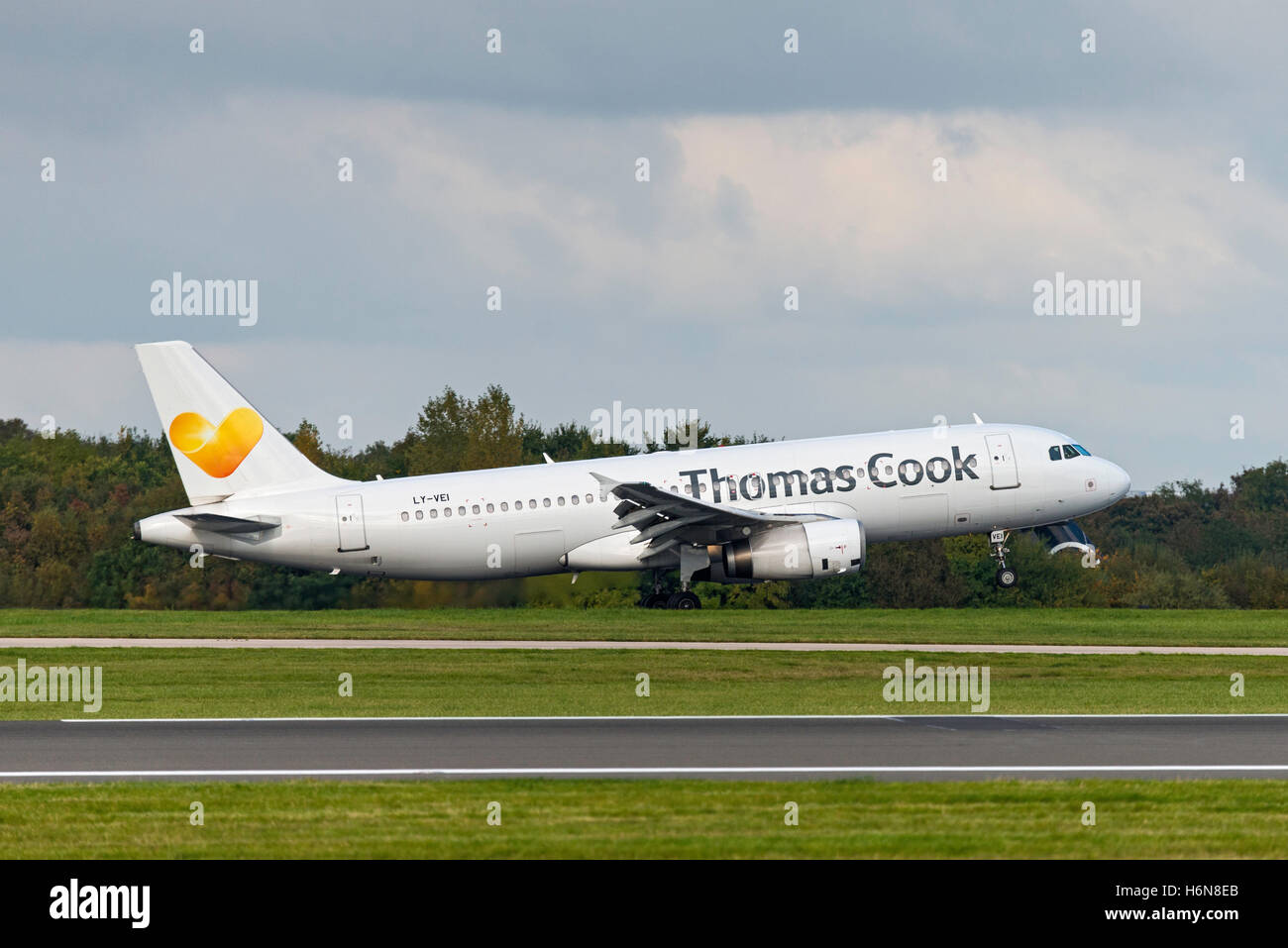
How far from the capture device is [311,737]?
2103 centimetres

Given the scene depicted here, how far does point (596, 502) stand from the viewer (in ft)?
140

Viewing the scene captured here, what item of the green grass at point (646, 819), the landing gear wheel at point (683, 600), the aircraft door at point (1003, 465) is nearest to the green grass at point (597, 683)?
the green grass at point (646, 819)

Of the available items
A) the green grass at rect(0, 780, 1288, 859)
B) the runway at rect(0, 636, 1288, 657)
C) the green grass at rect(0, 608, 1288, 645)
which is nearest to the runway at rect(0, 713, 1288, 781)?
the green grass at rect(0, 780, 1288, 859)

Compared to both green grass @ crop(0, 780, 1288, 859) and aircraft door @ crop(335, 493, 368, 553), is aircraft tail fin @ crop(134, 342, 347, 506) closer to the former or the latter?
aircraft door @ crop(335, 493, 368, 553)

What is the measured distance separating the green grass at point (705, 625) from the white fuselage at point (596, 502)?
5.87ft

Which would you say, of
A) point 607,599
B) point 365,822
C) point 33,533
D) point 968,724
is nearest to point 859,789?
point 365,822

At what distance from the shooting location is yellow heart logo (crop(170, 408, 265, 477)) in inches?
1672

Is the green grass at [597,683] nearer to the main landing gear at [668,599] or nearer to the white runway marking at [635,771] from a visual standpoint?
the white runway marking at [635,771]

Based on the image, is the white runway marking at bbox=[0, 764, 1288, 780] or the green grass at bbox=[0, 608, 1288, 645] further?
the green grass at bbox=[0, 608, 1288, 645]

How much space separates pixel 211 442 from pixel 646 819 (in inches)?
1182

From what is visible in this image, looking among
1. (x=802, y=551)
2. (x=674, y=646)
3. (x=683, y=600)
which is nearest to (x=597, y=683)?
(x=674, y=646)

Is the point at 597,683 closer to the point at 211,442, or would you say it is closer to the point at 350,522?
the point at 350,522

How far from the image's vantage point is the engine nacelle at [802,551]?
133 ft

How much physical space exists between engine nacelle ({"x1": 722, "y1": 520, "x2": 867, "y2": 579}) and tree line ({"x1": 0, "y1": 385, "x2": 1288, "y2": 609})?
19.8ft
